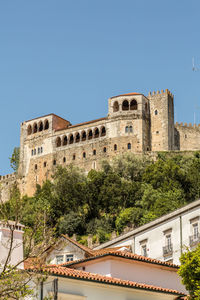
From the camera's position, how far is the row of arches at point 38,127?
102 meters

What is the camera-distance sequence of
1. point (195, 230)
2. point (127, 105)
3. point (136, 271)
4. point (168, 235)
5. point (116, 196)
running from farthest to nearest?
point (127, 105) → point (116, 196) → point (168, 235) → point (195, 230) → point (136, 271)

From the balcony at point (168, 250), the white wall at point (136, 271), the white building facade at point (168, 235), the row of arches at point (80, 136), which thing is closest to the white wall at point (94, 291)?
the white wall at point (136, 271)

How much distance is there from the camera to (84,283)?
20062mm

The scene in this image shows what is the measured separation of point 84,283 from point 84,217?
2058 inches

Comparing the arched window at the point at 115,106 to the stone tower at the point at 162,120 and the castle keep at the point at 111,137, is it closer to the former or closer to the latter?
the castle keep at the point at 111,137

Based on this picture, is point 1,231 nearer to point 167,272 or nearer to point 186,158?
point 167,272

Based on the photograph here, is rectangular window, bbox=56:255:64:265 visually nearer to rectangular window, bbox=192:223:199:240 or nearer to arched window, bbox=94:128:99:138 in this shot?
rectangular window, bbox=192:223:199:240

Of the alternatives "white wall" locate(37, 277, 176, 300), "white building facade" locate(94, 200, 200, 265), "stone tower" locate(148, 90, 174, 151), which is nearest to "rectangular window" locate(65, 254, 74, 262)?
"white building facade" locate(94, 200, 200, 265)

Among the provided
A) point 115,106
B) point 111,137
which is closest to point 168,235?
point 111,137

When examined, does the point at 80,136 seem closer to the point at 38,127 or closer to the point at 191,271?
the point at 38,127

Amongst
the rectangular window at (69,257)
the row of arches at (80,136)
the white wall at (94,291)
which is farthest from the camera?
the row of arches at (80,136)

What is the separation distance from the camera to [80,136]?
95.3 metres

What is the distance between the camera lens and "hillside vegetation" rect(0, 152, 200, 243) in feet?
222

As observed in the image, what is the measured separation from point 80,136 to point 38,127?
34.3 feet
